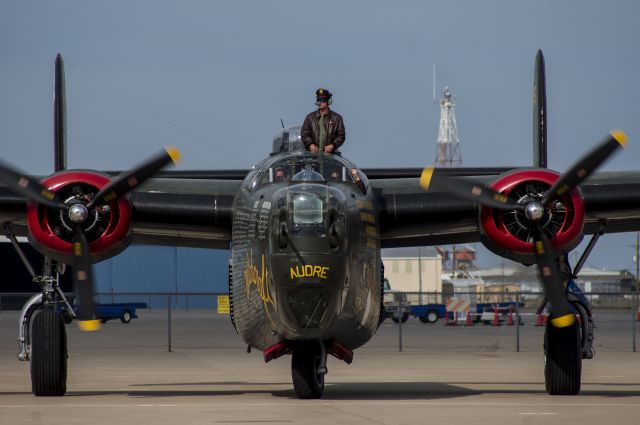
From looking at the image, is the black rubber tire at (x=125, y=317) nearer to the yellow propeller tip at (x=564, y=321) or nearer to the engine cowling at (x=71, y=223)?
the engine cowling at (x=71, y=223)

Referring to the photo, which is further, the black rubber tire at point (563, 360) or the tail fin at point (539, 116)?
the tail fin at point (539, 116)

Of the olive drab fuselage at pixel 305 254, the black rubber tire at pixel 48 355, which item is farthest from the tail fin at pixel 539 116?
the black rubber tire at pixel 48 355

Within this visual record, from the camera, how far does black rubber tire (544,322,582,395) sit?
60.8 ft

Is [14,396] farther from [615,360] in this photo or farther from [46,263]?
[615,360]

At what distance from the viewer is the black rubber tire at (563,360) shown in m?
18.5

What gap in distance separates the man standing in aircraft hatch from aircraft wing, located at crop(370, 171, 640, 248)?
3.33ft

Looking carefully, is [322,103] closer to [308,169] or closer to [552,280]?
[308,169]

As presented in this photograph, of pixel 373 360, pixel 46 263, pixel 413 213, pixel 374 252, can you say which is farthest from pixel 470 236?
pixel 373 360

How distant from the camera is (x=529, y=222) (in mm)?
18000

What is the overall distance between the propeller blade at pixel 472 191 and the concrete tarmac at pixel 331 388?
2.96 m

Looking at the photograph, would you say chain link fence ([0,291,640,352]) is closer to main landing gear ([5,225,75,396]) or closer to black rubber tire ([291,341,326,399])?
main landing gear ([5,225,75,396])

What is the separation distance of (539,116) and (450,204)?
19.9ft

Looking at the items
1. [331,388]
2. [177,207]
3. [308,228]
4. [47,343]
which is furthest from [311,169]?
[331,388]

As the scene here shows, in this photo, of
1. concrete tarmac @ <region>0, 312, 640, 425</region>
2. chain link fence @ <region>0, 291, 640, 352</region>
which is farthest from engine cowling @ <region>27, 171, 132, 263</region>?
chain link fence @ <region>0, 291, 640, 352</region>
